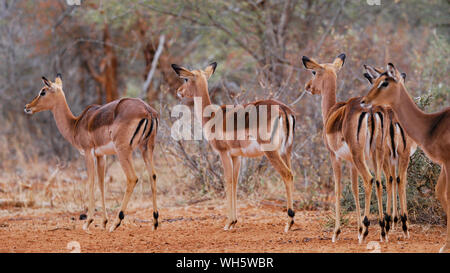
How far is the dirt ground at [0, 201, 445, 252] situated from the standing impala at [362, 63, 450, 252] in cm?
99

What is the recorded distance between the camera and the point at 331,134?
6.52 meters

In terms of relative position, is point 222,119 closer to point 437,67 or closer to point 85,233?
point 85,233

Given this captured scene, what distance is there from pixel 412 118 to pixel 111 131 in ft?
12.2

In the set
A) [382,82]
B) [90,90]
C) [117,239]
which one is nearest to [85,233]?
[117,239]

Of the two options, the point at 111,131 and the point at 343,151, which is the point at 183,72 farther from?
the point at 343,151

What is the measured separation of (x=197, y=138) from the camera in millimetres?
9883

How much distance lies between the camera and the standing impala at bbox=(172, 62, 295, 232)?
7.14 meters

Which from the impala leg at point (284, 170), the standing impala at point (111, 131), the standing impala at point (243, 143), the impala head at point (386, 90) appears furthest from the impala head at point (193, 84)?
the impala head at point (386, 90)

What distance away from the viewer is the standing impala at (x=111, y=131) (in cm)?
732

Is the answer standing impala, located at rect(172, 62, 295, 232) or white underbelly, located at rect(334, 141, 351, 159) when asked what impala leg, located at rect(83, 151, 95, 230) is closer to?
standing impala, located at rect(172, 62, 295, 232)

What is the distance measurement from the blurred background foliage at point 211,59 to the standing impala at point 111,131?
2.14 m

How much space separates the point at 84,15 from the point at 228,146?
958 centimetres

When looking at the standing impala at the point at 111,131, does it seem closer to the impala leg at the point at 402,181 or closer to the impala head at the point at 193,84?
the impala head at the point at 193,84

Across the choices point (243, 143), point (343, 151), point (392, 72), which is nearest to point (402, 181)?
point (343, 151)
